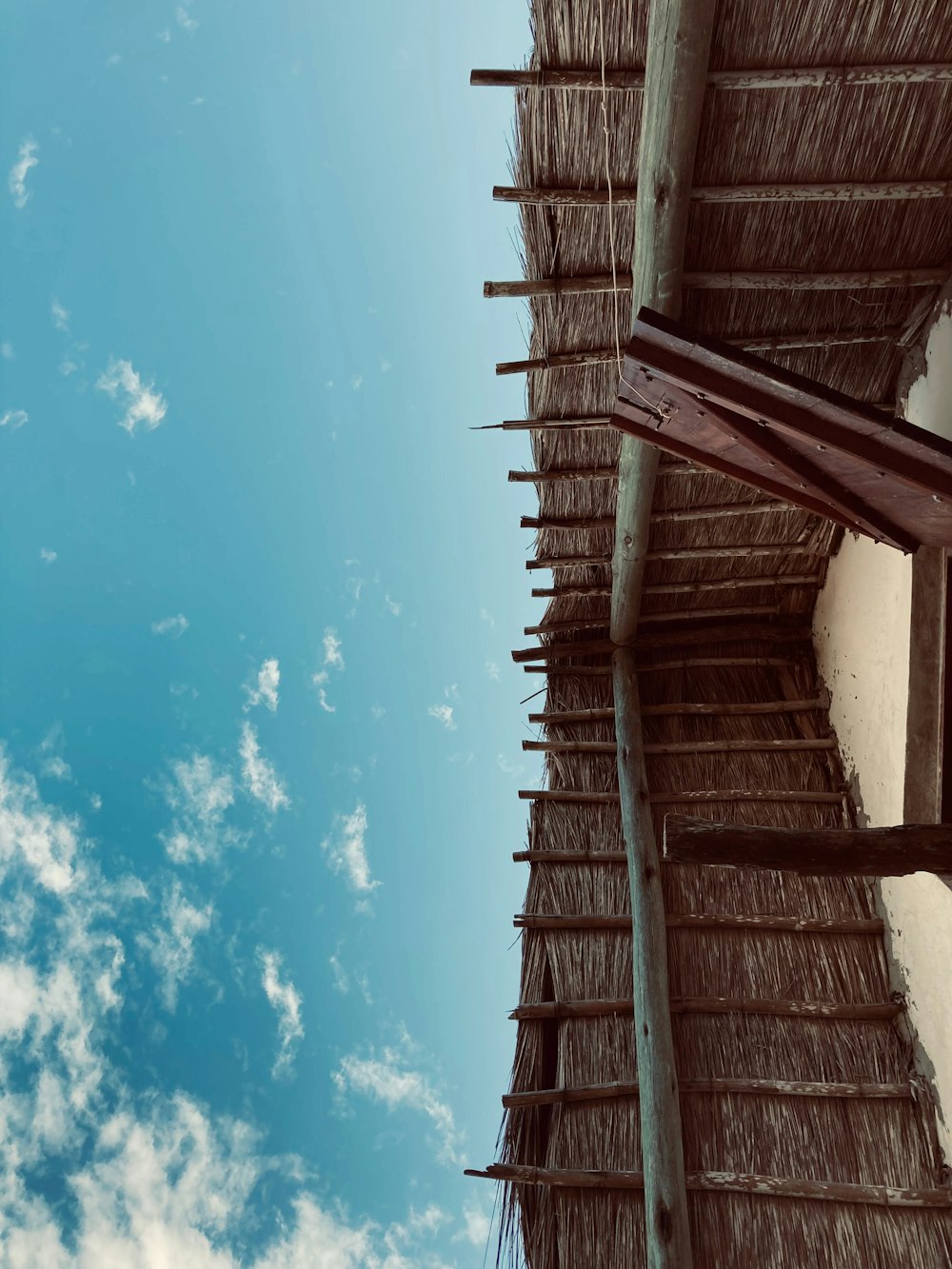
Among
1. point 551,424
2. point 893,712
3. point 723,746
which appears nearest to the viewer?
point 551,424

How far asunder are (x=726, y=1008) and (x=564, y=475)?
2.17 meters

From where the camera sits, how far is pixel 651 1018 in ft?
10.5

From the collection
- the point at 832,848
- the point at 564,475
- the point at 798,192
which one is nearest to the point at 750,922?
the point at 832,848

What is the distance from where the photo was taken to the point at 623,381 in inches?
98.9

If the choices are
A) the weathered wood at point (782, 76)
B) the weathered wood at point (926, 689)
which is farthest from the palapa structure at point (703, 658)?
the weathered wood at point (926, 689)

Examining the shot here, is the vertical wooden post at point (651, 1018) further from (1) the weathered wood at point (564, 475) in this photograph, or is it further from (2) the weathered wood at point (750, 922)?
(1) the weathered wood at point (564, 475)

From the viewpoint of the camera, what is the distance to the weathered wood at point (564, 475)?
3535 mm

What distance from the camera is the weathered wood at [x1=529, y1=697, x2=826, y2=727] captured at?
4.16 meters

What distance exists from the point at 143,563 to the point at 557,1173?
9.67 metres

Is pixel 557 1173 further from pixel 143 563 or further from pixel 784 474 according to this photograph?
pixel 143 563

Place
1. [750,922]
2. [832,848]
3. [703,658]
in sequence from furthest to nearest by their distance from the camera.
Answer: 1. [703,658]
2. [750,922]
3. [832,848]

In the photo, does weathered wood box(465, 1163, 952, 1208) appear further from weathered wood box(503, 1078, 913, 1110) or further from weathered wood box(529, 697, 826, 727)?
weathered wood box(529, 697, 826, 727)

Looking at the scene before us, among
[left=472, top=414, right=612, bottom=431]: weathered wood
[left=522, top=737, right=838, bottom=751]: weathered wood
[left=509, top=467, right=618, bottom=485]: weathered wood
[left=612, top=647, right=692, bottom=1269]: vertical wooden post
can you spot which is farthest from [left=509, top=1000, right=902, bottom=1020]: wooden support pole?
[left=472, top=414, right=612, bottom=431]: weathered wood

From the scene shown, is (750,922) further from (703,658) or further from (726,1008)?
(703,658)
